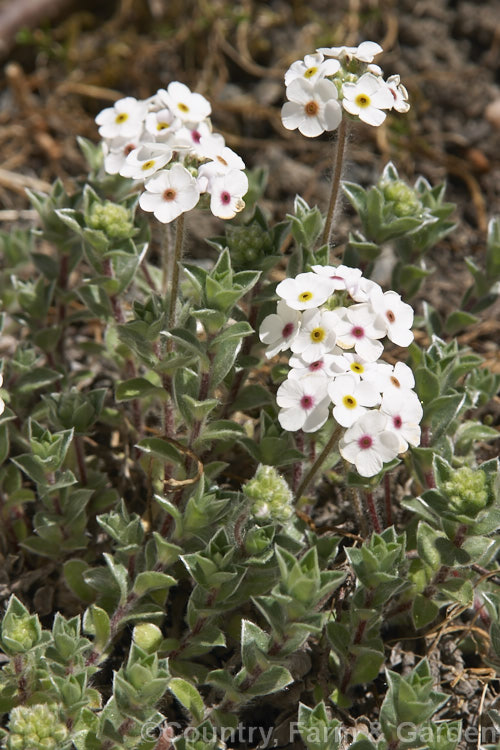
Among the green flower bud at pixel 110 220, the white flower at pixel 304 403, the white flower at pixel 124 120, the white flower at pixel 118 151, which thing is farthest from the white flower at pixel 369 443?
the white flower at pixel 124 120

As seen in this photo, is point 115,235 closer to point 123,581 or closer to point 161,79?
point 123,581

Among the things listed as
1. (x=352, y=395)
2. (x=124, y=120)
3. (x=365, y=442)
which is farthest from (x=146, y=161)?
(x=365, y=442)

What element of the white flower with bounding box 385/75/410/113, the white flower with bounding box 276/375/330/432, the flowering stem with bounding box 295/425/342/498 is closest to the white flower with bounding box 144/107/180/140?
the white flower with bounding box 385/75/410/113

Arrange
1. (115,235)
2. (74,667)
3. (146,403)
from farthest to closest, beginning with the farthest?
(146,403) → (115,235) → (74,667)

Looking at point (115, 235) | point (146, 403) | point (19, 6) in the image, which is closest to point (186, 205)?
point (115, 235)

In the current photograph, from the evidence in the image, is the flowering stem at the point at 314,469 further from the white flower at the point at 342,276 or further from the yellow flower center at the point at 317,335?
the white flower at the point at 342,276

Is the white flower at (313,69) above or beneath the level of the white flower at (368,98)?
above
